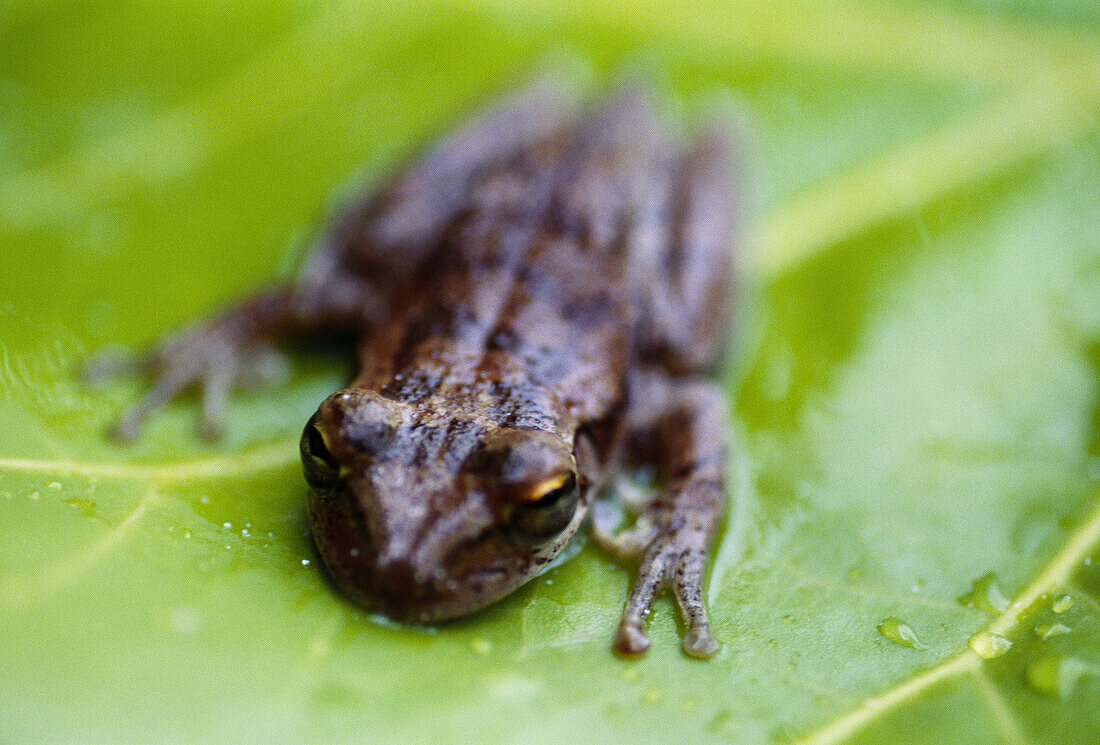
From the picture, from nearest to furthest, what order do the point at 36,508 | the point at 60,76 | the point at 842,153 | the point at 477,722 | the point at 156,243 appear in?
the point at 477,722 < the point at 36,508 < the point at 156,243 < the point at 60,76 < the point at 842,153

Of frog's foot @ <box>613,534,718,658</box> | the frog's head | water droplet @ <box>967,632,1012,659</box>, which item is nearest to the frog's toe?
frog's foot @ <box>613,534,718,658</box>

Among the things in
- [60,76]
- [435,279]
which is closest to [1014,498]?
[435,279]

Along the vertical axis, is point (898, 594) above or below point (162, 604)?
above

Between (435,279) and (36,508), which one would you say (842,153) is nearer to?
(435,279)

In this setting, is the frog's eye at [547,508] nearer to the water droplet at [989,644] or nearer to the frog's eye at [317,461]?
the frog's eye at [317,461]

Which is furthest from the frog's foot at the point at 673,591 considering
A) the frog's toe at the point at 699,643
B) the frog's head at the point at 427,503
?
the frog's head at the point at 427,503

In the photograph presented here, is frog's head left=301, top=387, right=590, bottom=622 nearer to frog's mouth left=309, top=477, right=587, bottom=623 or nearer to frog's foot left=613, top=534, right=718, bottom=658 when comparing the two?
frog's mouth left=309, top=477, right=587, bottom=623

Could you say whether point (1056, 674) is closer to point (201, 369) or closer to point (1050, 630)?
point (1050, 630)
